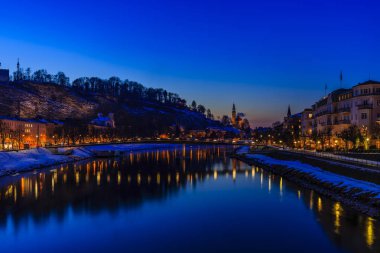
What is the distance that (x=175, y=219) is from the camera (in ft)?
110

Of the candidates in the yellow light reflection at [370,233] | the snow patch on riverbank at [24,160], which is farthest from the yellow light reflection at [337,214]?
the snow patch on riverbank at [24,160]

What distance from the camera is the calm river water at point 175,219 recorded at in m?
25.7

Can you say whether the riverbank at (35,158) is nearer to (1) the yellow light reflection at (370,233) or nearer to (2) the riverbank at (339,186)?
(2) the riverbank at (339,186)

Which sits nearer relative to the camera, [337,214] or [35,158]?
[337,214]

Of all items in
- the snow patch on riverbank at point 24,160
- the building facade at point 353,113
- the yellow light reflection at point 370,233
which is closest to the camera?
the yellow light reflection at point 370,233

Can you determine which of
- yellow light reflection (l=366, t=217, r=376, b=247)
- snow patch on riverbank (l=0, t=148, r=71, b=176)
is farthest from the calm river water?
snow patch on riverbank (l=0, t=148, r=71, b=176)

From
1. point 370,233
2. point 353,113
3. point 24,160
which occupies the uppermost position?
point 353,113

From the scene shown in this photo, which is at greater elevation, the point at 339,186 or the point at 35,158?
the point at 35,158

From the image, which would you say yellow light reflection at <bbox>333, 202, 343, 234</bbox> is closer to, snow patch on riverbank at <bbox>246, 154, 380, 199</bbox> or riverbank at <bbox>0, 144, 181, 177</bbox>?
snow patch on riverbank at <bbox>246, 154, 380, 199</bbox>

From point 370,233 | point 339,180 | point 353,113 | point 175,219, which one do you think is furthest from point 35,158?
point 370,233

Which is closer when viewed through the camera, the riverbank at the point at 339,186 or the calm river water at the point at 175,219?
the calm river water at the point at 175,219

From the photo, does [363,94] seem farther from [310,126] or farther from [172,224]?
[172,224]

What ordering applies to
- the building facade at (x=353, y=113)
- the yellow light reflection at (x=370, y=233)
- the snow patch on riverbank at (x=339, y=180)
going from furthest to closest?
1. the building facade at (x=353, y=113)
2. the snow patch on riverbank at (x=339, y=180)
3. the yellow light reflection at (x=370, y=233)

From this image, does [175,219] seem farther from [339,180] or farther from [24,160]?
[24,160]
